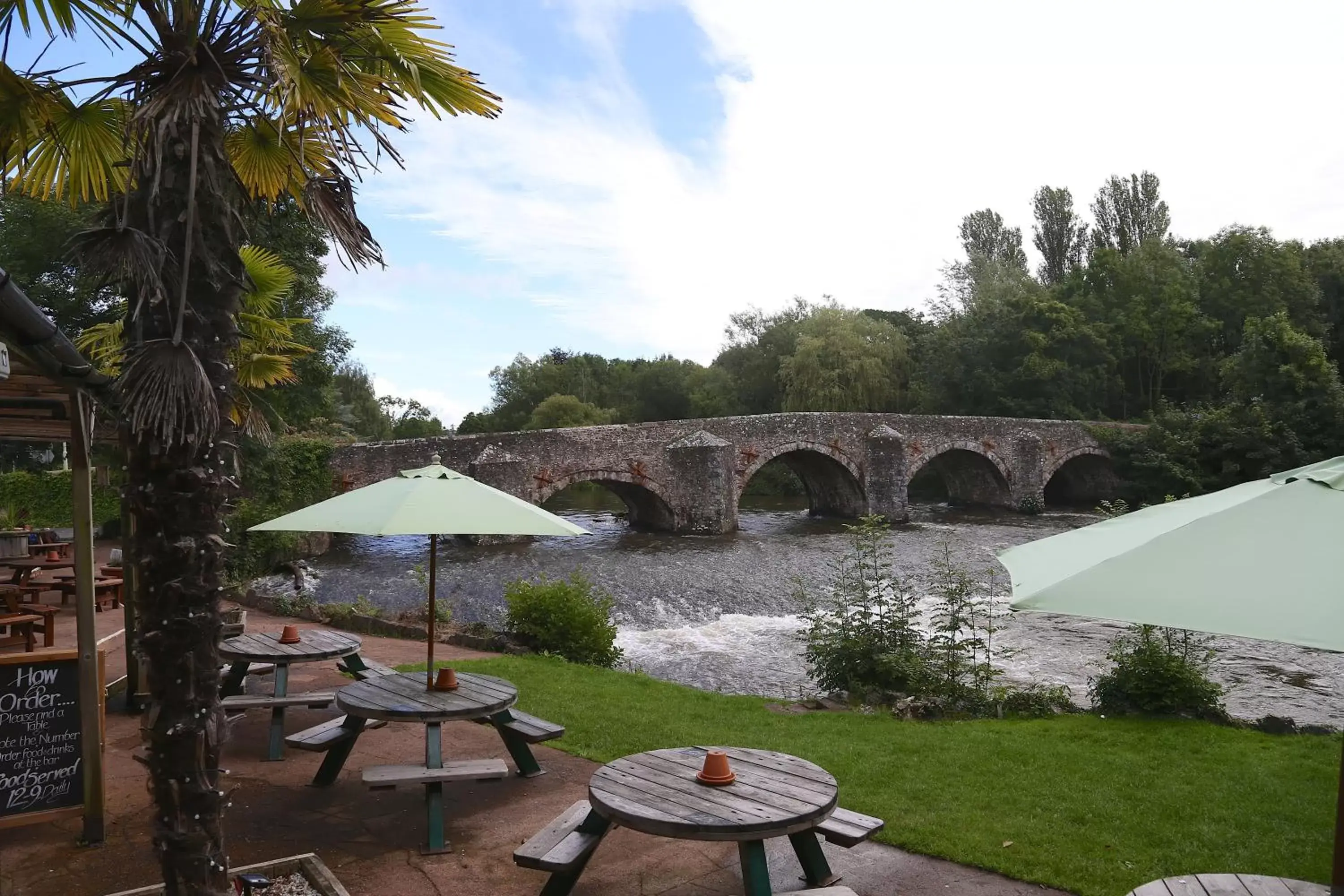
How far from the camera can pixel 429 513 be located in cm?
466

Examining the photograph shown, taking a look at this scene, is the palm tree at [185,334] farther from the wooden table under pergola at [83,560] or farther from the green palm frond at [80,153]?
the wooden table under pergola at [83,560]

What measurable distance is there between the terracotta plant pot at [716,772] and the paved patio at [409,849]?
692 millimetres

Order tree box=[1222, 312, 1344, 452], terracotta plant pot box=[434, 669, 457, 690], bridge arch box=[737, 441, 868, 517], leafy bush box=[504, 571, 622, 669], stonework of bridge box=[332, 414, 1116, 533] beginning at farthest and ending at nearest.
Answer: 1. tree box=[1222, 312, 1344, 452]
2. bridge arch box=[737, 441, 868, 517]
3. stonework of bridge box=[332, 414, 1116, 533]
4. leafy bush box=[504, 571, 622, 669]
5. terracotta plant pot box=[434, 669, 457, 690]

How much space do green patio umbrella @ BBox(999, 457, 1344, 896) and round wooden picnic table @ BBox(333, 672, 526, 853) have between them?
2.85 m

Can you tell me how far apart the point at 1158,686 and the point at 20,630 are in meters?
9.71

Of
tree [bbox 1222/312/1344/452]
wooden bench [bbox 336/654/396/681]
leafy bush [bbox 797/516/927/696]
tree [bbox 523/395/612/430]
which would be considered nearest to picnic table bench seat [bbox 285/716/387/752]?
wooden bench [bbox 336/654/396/681]

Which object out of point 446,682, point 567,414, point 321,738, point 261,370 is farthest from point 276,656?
point 567,414

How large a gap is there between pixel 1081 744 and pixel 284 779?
4940 mm

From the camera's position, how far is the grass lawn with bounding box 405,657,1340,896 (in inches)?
169

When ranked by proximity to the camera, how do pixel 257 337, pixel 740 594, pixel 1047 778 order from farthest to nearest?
pixel 740 594
pixel 257 337
pixel 1047 778

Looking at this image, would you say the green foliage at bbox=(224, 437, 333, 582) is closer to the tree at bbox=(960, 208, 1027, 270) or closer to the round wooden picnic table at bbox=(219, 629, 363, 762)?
the round wooden picnic table at bbox=(219, 629, 363, 762)

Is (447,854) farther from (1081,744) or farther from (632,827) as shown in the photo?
(1081,744)

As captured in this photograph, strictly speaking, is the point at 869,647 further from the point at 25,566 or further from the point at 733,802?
the point at 25,566

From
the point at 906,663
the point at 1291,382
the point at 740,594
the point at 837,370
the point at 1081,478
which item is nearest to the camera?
the point at 906,663
